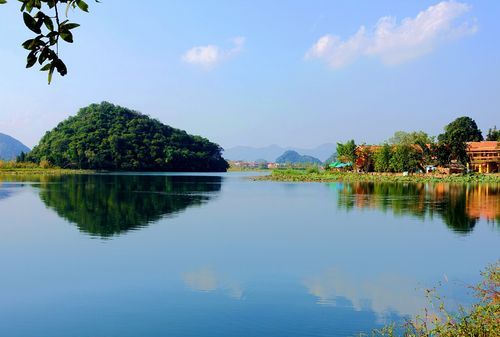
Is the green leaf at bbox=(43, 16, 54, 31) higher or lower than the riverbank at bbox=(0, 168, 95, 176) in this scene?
higher

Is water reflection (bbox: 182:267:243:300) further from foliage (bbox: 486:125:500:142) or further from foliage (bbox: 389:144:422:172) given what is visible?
foliage (bbox: 486:125:500:142)

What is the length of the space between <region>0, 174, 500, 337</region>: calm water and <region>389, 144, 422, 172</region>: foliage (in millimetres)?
44714

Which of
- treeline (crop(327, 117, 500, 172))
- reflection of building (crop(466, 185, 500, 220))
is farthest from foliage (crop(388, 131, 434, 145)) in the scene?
reflection of building (crop(466, 185, 500, 220))

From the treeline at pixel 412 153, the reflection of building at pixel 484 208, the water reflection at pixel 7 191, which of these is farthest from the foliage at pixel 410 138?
the water reflection at pixel 7 191

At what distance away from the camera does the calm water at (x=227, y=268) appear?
9328 mm

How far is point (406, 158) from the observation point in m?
71.8

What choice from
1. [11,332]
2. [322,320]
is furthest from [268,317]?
[11,332]

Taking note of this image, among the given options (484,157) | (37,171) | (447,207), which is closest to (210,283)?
(447,207)

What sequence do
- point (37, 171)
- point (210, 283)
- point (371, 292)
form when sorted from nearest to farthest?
point (371, 292) → point (210, 283) → point (37, 171)

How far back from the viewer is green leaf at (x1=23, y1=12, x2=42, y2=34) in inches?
108

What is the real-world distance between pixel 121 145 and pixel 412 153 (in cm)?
6758

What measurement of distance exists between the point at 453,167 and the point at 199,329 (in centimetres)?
7164

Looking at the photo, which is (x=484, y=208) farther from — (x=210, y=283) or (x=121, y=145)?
(x=121, y=145)

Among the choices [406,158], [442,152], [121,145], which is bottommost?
[406,158]
